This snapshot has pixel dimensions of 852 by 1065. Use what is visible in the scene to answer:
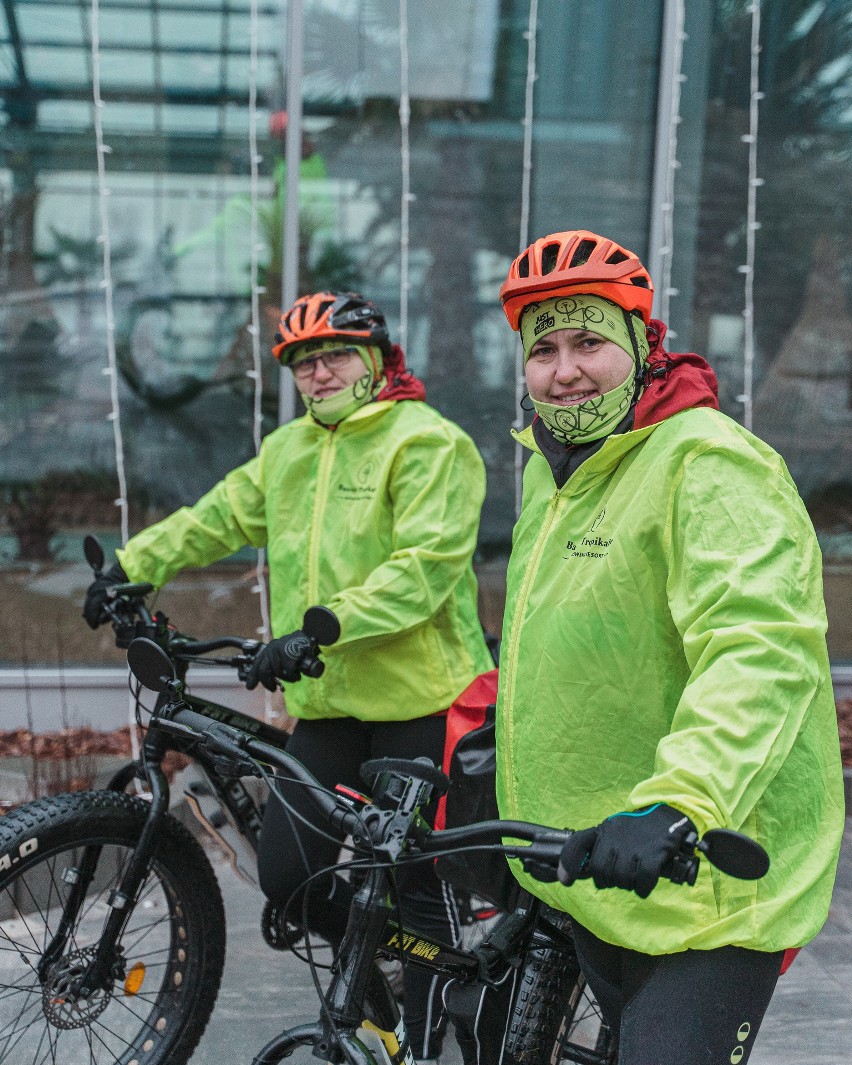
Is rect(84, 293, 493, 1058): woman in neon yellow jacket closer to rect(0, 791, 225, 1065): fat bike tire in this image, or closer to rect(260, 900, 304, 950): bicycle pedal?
A: rect(260, 900, 304, 950): bicycle pedal

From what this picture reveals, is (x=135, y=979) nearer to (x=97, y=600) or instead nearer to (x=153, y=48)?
(x=97, y=600)

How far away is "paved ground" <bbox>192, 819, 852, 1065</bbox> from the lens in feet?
11.3

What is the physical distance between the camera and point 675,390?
6.98ft

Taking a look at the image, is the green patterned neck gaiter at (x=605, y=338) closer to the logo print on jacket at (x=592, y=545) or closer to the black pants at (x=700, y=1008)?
the logo print on jacket at (x=592, y=545)

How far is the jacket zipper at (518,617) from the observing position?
225 centimetres

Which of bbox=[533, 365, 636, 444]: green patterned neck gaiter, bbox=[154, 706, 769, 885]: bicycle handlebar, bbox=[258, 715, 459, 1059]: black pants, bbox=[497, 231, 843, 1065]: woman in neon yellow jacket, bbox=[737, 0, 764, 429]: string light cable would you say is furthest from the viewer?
bbox=[737, 0, 764, 429]: string light cable

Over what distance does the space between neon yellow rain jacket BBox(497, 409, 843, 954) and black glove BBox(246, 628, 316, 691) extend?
670 millimetres

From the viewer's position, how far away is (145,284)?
5652 mm

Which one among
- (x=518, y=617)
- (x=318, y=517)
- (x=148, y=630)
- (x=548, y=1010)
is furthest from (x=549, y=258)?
(x=148, y=630)

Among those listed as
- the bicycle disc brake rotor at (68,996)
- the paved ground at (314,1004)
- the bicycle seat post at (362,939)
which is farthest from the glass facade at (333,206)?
the bicycle seat post at (362,939)

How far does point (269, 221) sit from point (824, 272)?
2704mm

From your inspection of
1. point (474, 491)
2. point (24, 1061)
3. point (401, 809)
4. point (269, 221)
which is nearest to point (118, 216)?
point (269, 221)

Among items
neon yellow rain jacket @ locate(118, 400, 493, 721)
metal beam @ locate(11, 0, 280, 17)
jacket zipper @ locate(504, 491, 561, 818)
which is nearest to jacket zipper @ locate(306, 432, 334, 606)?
neon yellow rain jacket @ locate(118, 400, 493, 721)

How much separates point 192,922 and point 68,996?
0.34 metres
